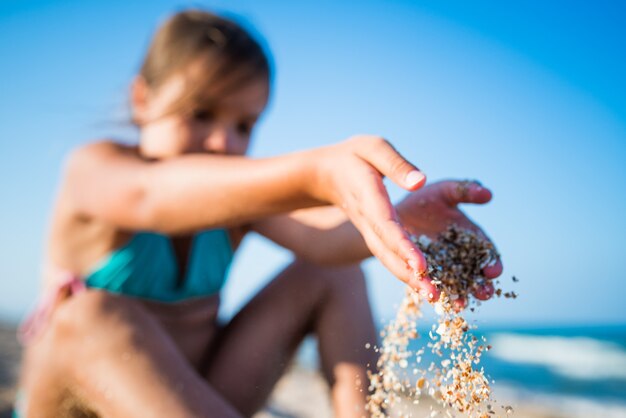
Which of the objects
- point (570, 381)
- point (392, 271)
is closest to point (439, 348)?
point (392, 271)

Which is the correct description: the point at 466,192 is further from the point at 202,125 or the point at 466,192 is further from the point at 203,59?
the point at 203,59

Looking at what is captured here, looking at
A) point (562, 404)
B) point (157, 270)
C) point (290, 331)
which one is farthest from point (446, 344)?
point (562, 404)

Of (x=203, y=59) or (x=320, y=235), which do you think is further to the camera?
(x=203, y=59)

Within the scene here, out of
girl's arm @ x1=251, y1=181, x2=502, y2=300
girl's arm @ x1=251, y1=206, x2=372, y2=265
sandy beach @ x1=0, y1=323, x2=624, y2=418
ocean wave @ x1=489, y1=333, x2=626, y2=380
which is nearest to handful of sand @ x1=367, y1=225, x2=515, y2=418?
girl's arm @ x1=251, y1=181, x2=502, y2=300

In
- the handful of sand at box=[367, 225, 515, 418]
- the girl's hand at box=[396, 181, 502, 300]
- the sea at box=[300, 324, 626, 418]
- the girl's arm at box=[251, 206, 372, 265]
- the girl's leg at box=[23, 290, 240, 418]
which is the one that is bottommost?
the girl's leg at box=[23, 290, 240, 418]

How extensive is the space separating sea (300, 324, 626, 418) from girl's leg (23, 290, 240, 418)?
3.59 meters

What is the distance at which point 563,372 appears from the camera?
1035 centimetres

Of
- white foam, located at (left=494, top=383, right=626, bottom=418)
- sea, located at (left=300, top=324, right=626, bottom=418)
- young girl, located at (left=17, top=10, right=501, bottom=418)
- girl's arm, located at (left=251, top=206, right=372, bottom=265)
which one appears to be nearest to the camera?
young girl, located at (left=17, top=10, right=501, bottom=418)

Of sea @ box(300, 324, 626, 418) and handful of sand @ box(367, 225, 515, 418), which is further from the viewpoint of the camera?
sea @ box(300, 324, 626, 418)

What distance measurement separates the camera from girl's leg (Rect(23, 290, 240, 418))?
105 cm

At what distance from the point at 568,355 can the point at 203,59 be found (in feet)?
41.9

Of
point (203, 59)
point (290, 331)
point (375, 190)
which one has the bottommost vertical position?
point (290, 331)

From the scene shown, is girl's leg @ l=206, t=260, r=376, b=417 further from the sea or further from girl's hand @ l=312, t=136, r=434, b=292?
the sea

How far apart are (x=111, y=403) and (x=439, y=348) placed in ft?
2.15
